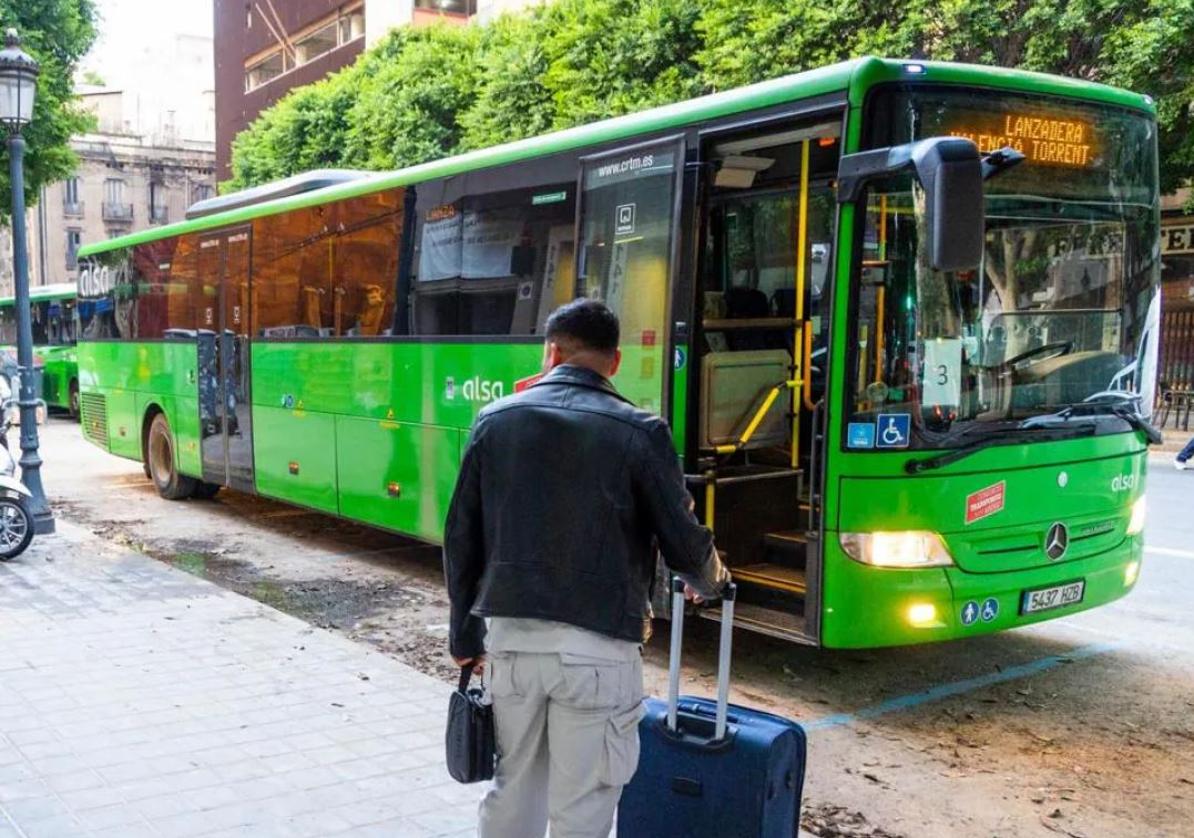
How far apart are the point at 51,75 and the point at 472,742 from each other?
26.2 m

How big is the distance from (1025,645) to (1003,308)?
243 cm

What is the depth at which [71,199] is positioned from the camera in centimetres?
6994

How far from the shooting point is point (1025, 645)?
23.7 ft

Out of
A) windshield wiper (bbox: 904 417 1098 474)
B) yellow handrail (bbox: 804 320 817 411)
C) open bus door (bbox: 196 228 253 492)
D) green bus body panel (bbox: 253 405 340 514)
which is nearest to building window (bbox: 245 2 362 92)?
open bus door (bbox: 196 228 253 492)

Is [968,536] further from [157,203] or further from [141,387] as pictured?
[157,203]

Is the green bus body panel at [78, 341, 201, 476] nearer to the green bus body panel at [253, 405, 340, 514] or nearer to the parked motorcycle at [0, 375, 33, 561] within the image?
the green bus body panel at [253, 405, 340, 514]

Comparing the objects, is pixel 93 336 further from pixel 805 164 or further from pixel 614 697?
pixel 614 697

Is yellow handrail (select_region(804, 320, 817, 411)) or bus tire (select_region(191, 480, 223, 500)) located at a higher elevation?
yellow handrail (select_region(804, 320, 817, 411))

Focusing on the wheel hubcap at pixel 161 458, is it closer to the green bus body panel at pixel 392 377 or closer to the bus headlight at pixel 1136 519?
the green bus body panel at pixel 392 377

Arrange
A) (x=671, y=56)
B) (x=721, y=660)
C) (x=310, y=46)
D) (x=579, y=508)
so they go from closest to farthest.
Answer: (x=579, y=508) → (x=721, y=660) → (x=671, y=56) → (x=310, y=46)

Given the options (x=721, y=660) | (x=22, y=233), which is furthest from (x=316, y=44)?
(x=721, y=660)

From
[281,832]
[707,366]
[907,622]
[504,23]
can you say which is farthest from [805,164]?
[504,23]

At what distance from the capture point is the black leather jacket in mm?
3045

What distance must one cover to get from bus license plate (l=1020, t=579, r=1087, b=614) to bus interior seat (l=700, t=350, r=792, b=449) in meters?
1.67
